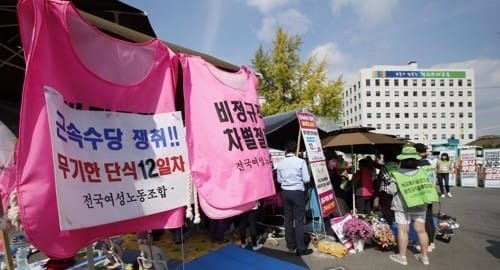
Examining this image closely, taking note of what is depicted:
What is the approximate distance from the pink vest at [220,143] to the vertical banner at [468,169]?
15.5 m

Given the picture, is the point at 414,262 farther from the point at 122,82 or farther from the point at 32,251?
the point at 32,251

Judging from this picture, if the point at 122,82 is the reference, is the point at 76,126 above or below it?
below

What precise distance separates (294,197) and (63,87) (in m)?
4.19

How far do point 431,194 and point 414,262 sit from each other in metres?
1.20

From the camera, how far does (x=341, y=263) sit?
4.59 metres

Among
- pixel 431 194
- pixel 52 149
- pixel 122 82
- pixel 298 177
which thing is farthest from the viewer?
pixel 298 177

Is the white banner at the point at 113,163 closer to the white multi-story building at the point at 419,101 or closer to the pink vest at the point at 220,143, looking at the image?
the pink vest at the point at 220,143

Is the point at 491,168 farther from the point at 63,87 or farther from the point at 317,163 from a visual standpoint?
the point at 63,87

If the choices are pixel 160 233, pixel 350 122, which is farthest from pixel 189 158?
pixel 350 122

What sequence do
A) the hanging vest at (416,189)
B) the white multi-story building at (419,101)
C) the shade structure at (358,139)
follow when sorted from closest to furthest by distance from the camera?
1. the hanging vest at (416,189)
2. the shade structure at (358,139)
3. the white multi-story building at (419,101)

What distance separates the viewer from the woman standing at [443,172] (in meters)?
10.5

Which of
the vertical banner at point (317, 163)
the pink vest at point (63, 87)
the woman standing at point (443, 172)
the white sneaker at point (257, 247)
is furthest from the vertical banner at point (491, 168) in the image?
the pink vest at point (63, 87)

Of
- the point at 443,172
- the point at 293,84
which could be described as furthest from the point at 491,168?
the point at 293,84

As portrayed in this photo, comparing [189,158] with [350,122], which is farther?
[350,122]
